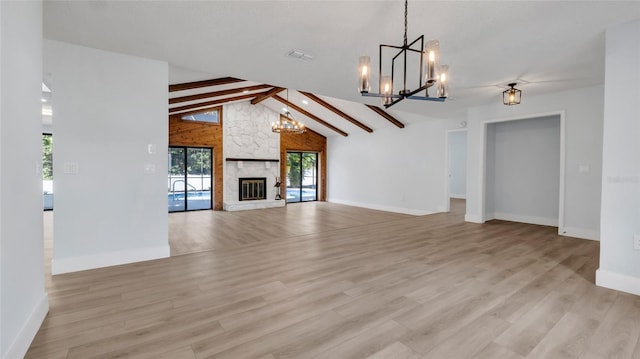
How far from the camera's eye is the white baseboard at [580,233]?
4.77 m

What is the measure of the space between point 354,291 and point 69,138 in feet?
11.3

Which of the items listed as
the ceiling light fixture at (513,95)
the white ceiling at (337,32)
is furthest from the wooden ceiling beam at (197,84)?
the ceiling light fixture at (513,95)

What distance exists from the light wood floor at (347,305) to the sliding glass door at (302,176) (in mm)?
6844

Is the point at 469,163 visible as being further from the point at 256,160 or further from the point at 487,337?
the point at 256,160

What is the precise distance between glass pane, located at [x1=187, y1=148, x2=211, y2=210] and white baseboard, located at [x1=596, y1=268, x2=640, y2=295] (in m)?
8.89

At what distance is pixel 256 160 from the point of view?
974 centimetres

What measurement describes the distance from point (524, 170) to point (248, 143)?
7464 millimetres

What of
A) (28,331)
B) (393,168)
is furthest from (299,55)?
(393,168)

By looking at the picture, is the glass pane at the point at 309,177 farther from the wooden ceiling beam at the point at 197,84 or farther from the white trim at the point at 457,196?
the wooden ceiling beam at the point at 197,84

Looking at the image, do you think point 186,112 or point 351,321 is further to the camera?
point 186,112

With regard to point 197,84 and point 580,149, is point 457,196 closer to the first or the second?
point 580,149

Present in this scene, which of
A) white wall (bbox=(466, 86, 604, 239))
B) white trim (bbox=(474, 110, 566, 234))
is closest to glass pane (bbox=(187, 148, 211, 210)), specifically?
white trim (bbox=(474, 110, 566, 234))

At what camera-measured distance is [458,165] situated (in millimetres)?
11430

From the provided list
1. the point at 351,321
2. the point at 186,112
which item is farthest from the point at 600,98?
the point at 186,112
